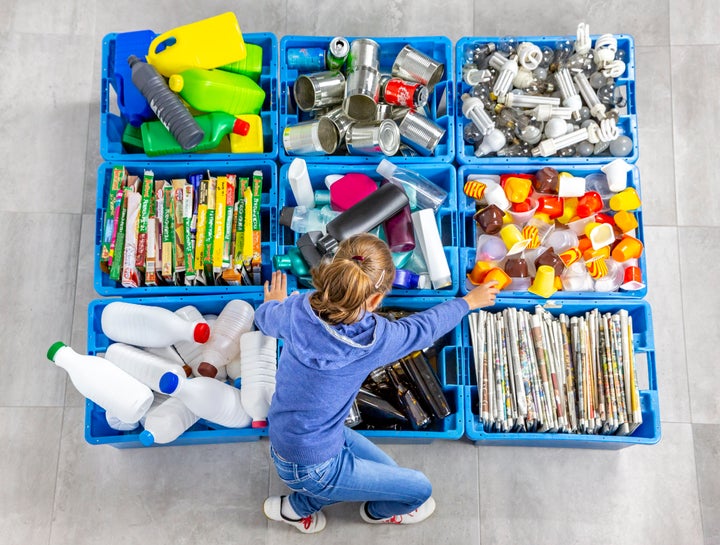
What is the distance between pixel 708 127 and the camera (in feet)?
6.50

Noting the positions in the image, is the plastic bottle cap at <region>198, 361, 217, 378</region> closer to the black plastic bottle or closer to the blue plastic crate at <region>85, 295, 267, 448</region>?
the blue plastic crate at <region>85, 295, 267, 448</region>

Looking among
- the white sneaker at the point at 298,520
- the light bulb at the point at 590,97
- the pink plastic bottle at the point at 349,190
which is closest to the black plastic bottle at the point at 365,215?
the pink plastic bottle at the point at 349,190

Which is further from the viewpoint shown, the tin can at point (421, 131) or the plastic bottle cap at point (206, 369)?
the tin can at point (421, 131)

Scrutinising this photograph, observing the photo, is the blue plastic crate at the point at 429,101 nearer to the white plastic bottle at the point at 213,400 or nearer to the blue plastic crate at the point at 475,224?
the blue plastic crate at the point at 475,224

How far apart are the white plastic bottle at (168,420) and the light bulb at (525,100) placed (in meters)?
1.17

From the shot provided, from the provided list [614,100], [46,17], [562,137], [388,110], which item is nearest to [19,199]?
[46,17]

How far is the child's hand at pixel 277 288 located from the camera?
1552 mm

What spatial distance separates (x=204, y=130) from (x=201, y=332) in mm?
546

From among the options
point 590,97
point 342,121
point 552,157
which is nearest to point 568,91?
point 590,97

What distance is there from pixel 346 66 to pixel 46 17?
1070mm

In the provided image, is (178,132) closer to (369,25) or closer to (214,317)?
(214,317)

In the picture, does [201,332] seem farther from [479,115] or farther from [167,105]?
[479,115]

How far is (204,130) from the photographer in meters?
1.66

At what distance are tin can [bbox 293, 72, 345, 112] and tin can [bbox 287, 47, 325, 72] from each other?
0.05 m
